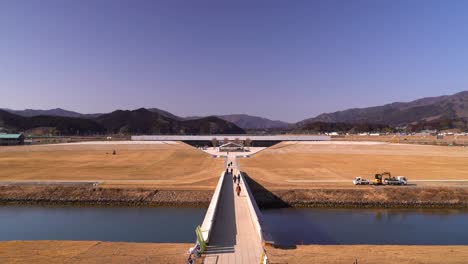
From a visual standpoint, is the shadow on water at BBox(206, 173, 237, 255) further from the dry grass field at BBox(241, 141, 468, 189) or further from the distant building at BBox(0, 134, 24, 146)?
the distant building at BBox(0, 134, 24, 146)

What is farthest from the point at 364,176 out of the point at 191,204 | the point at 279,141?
the point at 279,141

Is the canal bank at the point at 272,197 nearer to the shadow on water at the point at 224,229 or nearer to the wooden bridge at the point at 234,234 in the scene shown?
the shadow on water at the point at 224,229

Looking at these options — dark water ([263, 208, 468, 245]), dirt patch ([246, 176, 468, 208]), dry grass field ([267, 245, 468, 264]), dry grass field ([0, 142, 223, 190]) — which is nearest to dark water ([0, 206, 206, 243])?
dry grass field ([0, 142, 223, 190])

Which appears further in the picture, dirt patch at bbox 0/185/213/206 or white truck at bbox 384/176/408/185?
white truck at bbox 384/176/408/185

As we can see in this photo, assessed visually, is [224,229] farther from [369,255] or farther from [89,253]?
[369,255]

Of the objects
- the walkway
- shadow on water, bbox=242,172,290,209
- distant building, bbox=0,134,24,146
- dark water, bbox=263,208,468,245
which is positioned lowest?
dark water, bbox=263,208,468,245

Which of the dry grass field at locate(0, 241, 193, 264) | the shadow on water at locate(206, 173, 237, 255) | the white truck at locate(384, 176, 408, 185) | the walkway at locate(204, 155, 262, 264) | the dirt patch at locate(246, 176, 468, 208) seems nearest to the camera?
the walkway at locate(204, 155, 262, 264)
